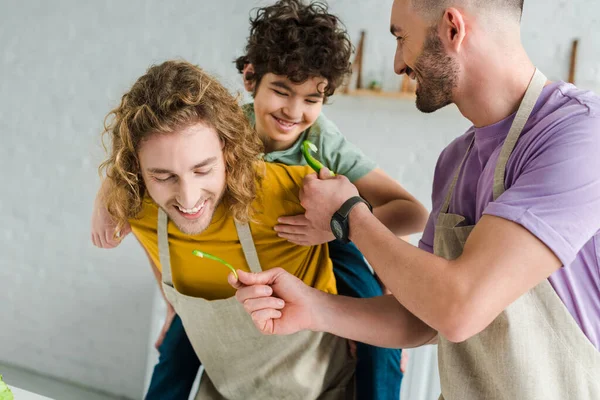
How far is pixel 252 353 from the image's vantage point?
1.68 m

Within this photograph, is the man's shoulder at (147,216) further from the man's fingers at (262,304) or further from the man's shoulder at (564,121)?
→ the man's shoulder at (564,121)

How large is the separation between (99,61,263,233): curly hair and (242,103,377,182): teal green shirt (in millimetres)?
216

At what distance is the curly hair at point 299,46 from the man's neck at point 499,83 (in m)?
0.55

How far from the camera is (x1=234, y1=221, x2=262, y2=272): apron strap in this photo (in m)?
1.60

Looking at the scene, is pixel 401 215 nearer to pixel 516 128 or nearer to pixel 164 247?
pixel 516 128

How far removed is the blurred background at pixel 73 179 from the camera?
3.17 m

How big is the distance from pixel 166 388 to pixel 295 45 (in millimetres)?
1029

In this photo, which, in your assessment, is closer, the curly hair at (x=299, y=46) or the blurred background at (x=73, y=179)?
the curly hair at (x=299, y=46)

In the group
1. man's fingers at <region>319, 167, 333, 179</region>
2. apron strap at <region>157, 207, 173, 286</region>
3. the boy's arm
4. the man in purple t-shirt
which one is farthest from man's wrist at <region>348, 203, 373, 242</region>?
the boy's arm

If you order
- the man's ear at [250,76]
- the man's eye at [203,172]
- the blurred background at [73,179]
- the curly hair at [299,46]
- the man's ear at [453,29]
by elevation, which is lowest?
the blurred background at [73,179]

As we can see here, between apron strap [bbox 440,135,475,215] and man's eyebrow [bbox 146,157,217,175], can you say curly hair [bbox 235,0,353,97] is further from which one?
apron strap [bbox 440,135,475,215]

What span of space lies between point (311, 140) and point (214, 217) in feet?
1.39

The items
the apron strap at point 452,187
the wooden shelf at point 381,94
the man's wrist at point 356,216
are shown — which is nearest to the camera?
the man's wrist at point 356,216

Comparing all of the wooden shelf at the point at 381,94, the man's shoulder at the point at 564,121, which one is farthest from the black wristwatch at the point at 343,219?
the wooden shelf at the point at 381,94
